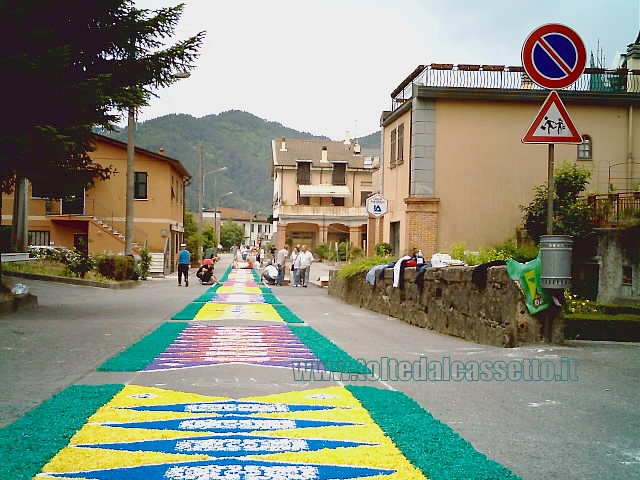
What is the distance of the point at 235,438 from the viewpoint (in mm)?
5105

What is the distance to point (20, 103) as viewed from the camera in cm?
1316

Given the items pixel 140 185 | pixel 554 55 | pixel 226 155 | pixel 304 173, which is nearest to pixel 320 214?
pixel 304 173

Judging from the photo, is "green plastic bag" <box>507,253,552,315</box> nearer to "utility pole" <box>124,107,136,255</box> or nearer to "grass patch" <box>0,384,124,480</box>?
"grass patch" <box>0,384,124,480</box>

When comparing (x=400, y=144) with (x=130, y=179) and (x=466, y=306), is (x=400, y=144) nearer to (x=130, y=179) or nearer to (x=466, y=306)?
(x=130, y=179)

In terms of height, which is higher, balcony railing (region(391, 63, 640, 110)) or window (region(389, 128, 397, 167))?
balcony railing (region(391, 63, 640, 110))

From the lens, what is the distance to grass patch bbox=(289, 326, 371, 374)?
27.6 ft

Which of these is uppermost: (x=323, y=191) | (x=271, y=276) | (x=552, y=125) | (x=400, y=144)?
(x=323, y=191)

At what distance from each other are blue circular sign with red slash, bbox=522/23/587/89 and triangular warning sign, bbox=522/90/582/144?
0.23 meters

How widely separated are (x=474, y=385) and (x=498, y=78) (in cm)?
1889

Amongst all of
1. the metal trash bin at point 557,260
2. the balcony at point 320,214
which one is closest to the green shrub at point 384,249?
the metal trash bin at point 557,260

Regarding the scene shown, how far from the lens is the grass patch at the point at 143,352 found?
8250 mm

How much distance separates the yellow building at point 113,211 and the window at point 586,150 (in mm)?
25274

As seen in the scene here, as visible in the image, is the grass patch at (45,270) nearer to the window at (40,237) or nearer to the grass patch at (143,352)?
the window at (40,237)

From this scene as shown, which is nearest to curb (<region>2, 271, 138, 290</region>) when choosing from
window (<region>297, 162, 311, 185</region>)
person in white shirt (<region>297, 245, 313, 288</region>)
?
person in white shirt (<region>297, 245, 313, 288</region>)
